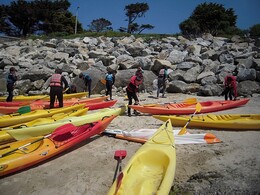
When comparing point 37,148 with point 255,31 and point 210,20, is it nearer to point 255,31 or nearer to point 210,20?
point 255,31

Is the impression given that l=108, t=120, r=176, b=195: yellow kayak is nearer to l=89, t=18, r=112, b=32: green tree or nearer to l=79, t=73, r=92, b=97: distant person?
l=79, t=73, r=92, b=97: distant person

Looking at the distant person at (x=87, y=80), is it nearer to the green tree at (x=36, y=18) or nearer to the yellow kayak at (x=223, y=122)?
the yellow kayak at (x=223, y=122)

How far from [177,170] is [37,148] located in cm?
268

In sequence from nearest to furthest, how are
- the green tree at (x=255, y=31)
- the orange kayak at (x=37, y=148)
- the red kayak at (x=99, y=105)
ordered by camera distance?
the orange kayak at (x=37, y=148)
the red kayak at (x=99, y=105)
the green tree at (x=255, y=31)

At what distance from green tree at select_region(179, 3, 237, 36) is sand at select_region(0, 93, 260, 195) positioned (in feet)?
86.7

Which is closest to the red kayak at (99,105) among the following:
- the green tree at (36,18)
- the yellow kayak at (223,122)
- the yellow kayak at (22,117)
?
the yellow kayak at (22,117)

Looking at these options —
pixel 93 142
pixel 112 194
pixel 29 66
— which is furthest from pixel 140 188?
pixel 29 66

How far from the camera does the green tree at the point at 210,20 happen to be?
2959 centimetres

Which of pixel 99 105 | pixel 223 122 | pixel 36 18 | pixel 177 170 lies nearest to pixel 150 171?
pixel 177 170

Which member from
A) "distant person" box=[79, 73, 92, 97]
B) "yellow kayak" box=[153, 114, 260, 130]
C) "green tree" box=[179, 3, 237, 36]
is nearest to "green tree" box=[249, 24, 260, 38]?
"green tree" box=[179, 3, 237, 36]

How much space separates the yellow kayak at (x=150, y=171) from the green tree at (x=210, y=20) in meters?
27.6

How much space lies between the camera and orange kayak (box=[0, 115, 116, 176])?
397cm

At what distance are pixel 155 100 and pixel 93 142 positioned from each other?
19.4 feet

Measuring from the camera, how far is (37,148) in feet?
14.7
